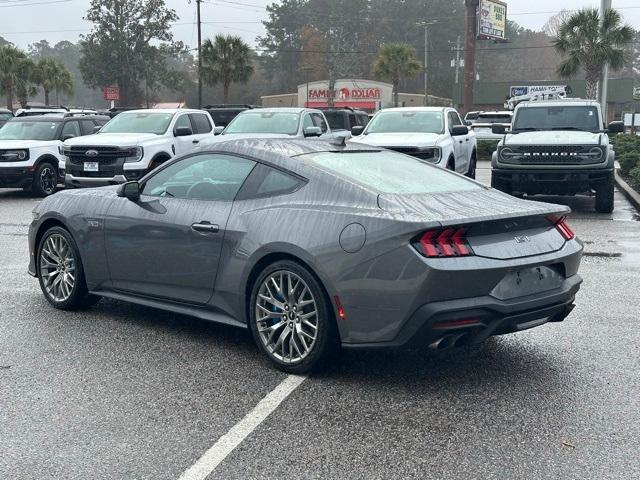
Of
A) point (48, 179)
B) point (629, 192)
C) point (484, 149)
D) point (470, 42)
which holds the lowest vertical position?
point (629, 192)

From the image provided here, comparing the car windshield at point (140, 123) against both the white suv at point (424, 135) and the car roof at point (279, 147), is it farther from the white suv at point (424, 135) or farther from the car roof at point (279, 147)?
the car roof at point (279, 147)

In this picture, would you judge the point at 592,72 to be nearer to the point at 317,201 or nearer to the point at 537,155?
the point at 537,155

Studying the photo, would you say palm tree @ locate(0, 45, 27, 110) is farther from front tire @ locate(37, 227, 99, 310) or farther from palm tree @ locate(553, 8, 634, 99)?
front tire @ locate(37, 227, 99, 310)

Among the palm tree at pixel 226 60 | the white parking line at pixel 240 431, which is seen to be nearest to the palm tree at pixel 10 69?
the palm tree at pixel 226 60

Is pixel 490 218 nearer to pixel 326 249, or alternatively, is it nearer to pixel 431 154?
pixel 326 249

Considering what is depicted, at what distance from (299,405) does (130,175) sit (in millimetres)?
11228

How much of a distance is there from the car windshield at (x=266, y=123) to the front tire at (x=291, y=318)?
36.3 ft

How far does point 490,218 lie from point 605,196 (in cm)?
930

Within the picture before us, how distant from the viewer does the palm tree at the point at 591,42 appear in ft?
118

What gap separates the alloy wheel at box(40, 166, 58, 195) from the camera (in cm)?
1742

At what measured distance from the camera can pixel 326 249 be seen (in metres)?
4.89

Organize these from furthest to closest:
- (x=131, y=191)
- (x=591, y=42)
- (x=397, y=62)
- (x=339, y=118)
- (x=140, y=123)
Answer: (x=397, y=62), (x=591, y=42), (x=339, y=118), (x=140, y=123), (x=131, y=191)

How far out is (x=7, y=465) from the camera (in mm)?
3910

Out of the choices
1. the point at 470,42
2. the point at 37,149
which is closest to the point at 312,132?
the point at 37,149
